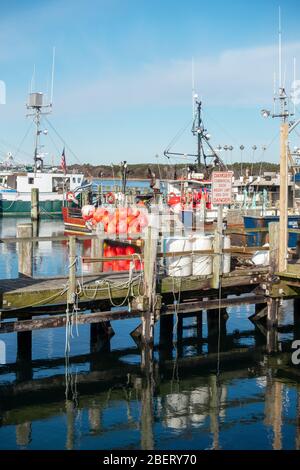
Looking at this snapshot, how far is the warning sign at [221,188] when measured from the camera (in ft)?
47.3

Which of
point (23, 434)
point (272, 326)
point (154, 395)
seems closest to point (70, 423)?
point (23, 434)

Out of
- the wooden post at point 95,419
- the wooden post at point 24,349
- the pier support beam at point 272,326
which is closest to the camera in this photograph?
the wooden post at point 95,419

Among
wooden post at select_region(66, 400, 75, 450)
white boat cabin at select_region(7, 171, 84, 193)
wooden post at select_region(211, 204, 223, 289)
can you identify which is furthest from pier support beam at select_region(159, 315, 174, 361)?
white boat cabin at select_region(7, 171, 84, 193)

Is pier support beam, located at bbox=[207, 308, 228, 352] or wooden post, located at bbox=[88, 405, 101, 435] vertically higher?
pier support beam, located at bbox=[207, 308, 228, 352]

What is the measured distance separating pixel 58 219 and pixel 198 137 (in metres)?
27.1

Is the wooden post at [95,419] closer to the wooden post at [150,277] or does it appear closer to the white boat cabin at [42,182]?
the wooden post at [150,277]

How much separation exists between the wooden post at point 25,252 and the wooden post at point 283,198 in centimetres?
587

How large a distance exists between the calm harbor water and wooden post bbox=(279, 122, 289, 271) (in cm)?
247

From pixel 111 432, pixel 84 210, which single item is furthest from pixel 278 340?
pixel 84 210

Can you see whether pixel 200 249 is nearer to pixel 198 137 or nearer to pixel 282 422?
pixel 282 422

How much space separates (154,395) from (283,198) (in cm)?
563

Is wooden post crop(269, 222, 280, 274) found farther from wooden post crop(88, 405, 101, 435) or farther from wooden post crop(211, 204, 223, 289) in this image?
wooden post crop(88, 405, 101, 435)

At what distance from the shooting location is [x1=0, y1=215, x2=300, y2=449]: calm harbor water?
10844 mm

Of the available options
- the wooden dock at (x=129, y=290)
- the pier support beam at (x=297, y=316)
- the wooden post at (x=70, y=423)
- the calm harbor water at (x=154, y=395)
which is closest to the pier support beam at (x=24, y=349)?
the calm harbor water at (x=154, y=395)
